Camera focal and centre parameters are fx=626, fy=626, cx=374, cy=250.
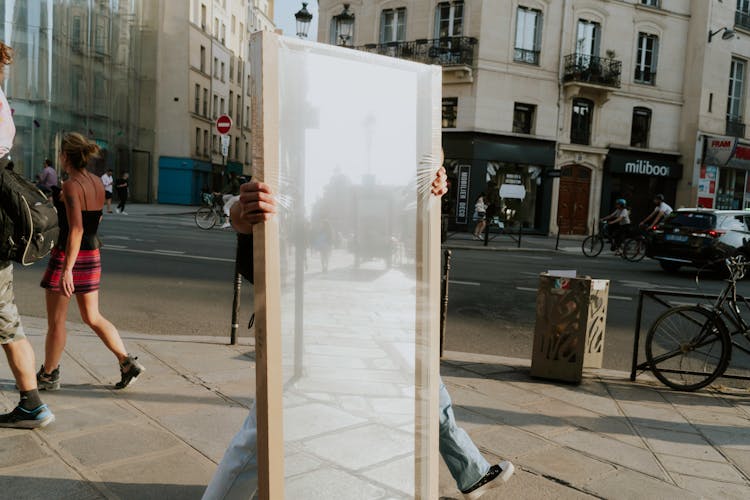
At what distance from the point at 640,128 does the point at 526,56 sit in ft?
22.9

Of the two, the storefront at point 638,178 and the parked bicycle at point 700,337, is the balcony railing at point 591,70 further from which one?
the parked bicycle at point 700,337

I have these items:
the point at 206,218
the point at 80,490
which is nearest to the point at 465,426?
the point at 80,490

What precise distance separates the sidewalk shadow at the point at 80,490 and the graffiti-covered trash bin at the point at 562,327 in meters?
3.06

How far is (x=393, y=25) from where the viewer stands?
28.2 m

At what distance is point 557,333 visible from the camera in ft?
16.2

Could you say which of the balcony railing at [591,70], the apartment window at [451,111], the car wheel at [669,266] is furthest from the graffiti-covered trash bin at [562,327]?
the balcony railing at [591,70]

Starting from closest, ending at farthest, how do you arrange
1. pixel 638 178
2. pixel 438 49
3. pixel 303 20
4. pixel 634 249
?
pixel 303 20, pixel 634 249, pixel 438 49, pixel 638 178

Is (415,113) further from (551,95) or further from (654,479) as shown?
(551,95)

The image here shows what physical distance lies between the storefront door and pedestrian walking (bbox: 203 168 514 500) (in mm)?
26333

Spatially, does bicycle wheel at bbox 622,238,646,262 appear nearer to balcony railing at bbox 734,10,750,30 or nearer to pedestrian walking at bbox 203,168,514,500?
pedestrian walking at bbox 203,168,514,500

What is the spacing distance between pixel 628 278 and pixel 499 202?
14390 millimetres

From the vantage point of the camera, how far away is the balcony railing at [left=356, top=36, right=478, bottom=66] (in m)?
26.2

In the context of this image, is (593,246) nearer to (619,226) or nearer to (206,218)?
(619,226)

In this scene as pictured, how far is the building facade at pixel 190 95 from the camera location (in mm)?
39125
